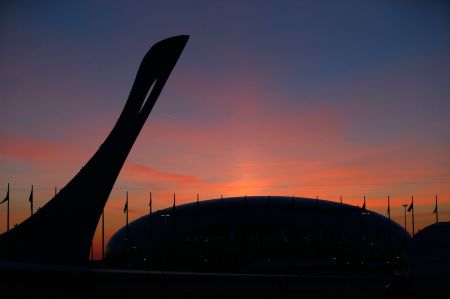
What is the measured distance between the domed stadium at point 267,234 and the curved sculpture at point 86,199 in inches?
1733

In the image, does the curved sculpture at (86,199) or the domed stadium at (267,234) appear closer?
the curved sculpture at (86,199)

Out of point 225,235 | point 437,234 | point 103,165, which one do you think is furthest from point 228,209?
point 103,165

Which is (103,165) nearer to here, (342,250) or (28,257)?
(28,257)

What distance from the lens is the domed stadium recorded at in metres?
78.3

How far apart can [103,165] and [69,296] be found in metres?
12.3

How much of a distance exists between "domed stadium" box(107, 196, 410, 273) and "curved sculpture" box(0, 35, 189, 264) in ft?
144

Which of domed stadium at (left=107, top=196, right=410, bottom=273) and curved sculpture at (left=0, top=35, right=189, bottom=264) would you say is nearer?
curved sculpture at (left=0, top=35, right=189, bottom=264)

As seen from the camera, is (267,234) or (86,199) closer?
(86,199)

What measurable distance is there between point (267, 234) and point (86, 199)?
52192mm

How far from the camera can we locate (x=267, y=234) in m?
82.5

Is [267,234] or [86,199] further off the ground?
[86,199]

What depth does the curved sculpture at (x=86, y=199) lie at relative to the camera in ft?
107

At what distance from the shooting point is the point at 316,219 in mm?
81688

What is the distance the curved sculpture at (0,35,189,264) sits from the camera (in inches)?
1282
